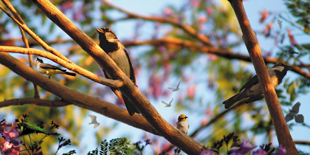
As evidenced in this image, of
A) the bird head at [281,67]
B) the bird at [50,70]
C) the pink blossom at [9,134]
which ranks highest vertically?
the bird head at [281,67]

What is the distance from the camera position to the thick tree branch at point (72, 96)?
1533mm

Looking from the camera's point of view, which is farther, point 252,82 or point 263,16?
point 263,16

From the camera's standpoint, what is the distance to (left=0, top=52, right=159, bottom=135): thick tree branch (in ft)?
5.03

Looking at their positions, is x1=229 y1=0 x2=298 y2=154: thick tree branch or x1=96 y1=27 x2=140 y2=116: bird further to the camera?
x1=96 y1=27 x2=140 y2=116: bird

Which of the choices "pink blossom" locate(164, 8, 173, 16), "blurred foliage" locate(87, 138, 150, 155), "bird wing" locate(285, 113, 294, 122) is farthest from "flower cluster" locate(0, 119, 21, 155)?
"pink blossom" locate(164, 8, 173, 16)

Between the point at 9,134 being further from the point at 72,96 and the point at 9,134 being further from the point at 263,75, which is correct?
the point at 263,75

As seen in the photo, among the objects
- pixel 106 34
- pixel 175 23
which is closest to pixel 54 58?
pixel 106 34

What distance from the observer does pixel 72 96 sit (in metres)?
1.61

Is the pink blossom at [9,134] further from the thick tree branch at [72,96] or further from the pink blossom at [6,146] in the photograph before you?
the thick tree branch at [72,96]

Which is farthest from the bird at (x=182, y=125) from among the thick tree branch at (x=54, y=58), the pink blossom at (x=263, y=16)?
the pink blossom at (x=263, y=16)

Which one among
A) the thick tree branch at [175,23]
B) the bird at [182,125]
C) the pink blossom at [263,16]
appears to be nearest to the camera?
the bird at [182,125]

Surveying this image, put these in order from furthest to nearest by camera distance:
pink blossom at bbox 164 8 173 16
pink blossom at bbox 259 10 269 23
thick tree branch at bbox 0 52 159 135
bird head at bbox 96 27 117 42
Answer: pink blossom at bbox 164 8 173 16 → pink blossom at bbox 259 10 269 23 → bird head at bbox 96 27 117 42 → thick tree branch at bbox 0 52 159 135

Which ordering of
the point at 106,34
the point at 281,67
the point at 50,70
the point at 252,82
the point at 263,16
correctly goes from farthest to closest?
the point at 263,16, the point at 106,34, the point at 281,67, the point at 252,82, the point at 50,70

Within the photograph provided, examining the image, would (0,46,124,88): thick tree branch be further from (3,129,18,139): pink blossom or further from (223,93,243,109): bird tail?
(223,93,243,109): bird tail
